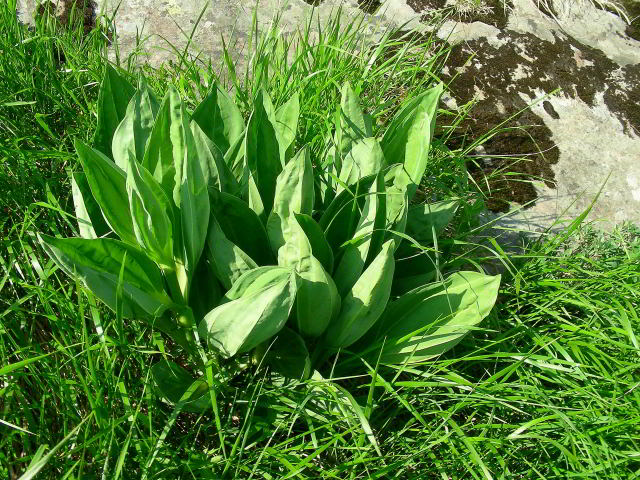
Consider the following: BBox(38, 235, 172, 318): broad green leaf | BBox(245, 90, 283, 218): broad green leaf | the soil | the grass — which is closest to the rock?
the soil

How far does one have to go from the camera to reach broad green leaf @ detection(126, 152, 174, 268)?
1.42m

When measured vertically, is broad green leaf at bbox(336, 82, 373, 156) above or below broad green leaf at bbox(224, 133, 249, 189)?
above

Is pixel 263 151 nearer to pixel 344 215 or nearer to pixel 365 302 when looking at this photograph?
pixel 344 215

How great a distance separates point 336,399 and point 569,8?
2.93 meters

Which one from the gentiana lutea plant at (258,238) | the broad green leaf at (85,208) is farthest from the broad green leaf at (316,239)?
the broad green leaf at (85,208)

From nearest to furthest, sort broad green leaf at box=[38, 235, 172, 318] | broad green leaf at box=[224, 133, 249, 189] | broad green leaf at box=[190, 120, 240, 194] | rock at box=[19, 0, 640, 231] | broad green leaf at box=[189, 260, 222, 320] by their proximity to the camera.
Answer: broad green leaf at box=[38, 235, 172, 318] < broad green leaf at box=[190, 120, 240, 194] < broad green leaf at box=[189, 260, 222, 320] < broad green leaf at box=[224, 133, 249, 189] < rock at box=[19, 0, 640, 231]

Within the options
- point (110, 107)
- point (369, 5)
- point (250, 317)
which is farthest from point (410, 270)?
point (369, 5)

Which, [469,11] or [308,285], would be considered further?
[469,11]

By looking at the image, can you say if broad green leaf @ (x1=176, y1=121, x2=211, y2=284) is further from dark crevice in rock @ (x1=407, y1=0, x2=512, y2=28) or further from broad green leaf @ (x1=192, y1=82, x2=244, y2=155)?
dark crevice in rock @ (x1=407, y1=0, x2=512, y2=28)

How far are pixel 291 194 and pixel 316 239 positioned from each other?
0.44 feet

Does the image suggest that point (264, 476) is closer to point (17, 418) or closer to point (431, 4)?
point (17, 418)

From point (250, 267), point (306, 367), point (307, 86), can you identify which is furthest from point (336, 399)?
point (307, 86)

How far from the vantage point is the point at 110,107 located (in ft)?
5.86

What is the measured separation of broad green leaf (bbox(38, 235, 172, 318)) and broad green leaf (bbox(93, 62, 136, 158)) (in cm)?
45
